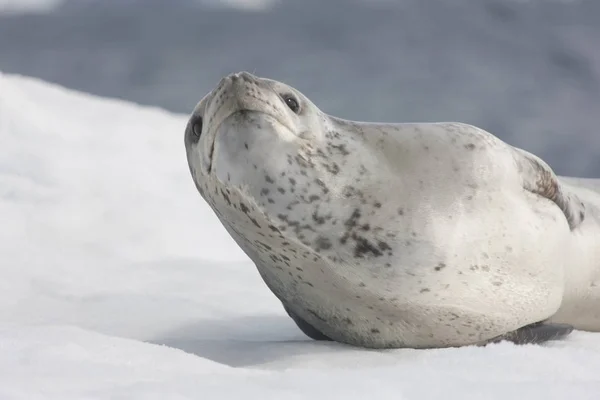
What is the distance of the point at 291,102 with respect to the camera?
2264 mm

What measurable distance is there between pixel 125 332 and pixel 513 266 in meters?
1.33

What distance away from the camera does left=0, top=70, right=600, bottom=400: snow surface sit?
1.53 metres

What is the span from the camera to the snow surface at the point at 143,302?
153 centimetres

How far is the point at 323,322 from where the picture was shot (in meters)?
2.50

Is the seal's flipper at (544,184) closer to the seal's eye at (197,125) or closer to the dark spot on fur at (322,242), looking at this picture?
the dark spot on fur at (322,242)

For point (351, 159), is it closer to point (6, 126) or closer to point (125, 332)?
point (125, 332)

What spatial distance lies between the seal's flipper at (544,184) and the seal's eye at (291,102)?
2.61 ft

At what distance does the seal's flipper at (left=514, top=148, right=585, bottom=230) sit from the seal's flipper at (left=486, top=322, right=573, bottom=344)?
1.23 feet

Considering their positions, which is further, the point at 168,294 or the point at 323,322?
the point at 168,294

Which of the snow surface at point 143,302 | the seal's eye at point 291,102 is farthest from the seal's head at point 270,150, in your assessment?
the snow surface at point 143,302

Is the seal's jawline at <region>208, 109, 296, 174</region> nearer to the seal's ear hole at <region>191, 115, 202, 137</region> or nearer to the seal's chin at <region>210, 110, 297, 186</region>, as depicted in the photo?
the seal's chin at <region>210, 110, 297, 186</region>

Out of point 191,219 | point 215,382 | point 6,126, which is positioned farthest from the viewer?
point 6,126

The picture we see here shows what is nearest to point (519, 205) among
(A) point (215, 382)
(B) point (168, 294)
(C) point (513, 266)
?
(C) point (513, 266)

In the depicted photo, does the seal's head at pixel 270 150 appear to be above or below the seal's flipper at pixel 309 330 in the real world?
above
